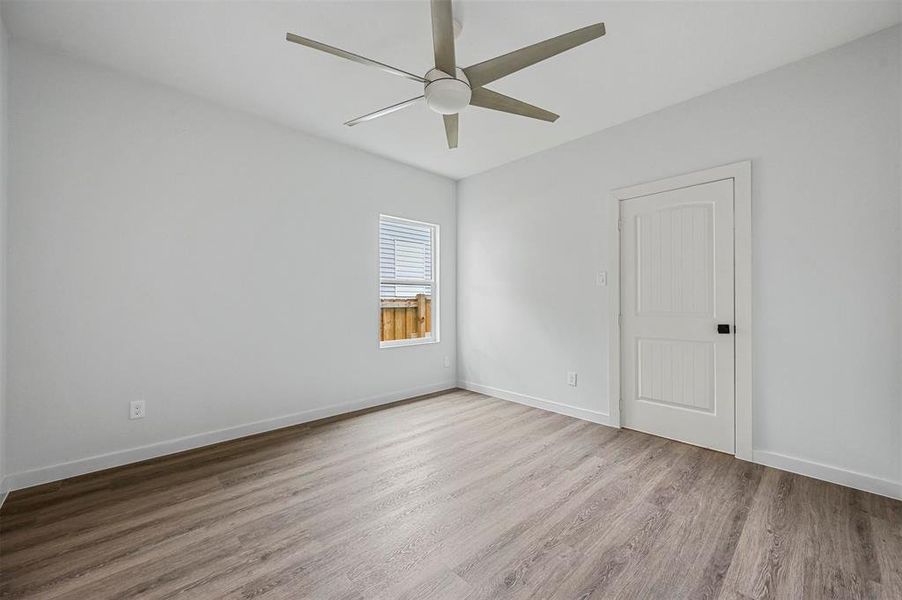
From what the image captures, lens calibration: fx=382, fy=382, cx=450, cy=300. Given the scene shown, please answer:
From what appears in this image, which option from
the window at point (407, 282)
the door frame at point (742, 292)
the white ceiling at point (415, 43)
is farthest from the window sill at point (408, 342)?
the door frame at point (742, 292)

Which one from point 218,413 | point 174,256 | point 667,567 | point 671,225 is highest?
point 671,225

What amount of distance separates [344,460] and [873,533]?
2926 mm

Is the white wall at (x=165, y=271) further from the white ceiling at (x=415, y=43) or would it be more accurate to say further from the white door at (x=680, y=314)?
the white door at (x=680, y=314)

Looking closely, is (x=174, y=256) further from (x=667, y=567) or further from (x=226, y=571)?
(x=667, y=567)

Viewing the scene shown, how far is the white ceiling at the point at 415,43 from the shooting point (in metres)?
2.04

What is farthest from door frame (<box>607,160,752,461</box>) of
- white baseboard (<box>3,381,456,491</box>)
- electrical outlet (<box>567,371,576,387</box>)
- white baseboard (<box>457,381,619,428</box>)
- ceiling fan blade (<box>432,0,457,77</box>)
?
white baseboard (<box>3,381,456,491</box>)

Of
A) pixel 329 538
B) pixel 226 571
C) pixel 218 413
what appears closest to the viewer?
pixel 226 571

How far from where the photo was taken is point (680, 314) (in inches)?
119

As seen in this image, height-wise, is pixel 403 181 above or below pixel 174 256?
above

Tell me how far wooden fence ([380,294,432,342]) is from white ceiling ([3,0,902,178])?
202cm

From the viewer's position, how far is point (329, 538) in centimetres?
183

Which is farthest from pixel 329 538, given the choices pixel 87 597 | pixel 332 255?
pixel 332 255

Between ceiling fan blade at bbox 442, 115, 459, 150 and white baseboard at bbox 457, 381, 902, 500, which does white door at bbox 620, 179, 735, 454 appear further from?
ceiling fan blade at bbox 442, 115, 459, 150

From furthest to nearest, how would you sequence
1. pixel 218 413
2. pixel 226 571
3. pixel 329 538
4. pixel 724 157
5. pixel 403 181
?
pixel 403 181, pixel 218 413, pixel 724 157, pixel 329 538, pixel 226 571
